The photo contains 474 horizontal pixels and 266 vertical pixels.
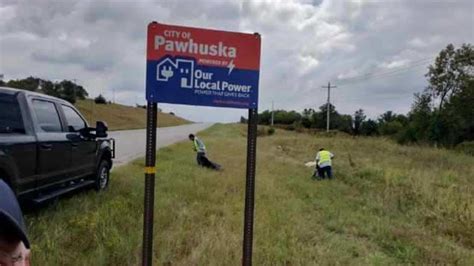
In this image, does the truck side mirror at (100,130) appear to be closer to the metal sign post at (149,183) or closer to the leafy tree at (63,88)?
the metal sign post at (149,183)

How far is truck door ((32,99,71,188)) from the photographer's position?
6.30 meters

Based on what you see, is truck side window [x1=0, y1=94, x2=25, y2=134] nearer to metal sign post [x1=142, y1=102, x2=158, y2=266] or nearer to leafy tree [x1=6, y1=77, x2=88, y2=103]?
metal sign post [x1=142, y1=102, x2=158, y2=266]

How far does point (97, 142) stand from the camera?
349 inches

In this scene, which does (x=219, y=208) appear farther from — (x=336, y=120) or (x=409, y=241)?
(x=336, y=120)

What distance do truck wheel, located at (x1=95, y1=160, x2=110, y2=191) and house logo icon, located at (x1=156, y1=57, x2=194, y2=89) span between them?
5465 mm

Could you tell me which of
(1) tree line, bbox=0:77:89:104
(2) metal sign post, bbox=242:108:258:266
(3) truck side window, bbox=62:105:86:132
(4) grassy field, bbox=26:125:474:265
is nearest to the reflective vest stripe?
(4) grassy field, bbox=26:125:474:265

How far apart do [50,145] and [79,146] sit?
1.26 metres

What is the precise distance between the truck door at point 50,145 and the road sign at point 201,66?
299 cm

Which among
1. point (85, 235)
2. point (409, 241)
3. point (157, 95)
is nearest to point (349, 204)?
point (409, 241)

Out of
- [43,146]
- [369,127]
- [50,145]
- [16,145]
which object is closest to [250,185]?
[16,145]

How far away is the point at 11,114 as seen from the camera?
5.89 meters

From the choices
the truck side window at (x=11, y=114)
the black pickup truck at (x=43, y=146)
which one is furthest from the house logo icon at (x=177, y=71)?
the truck side window at (x=11, y=114)

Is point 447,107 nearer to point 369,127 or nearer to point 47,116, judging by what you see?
point 369,127

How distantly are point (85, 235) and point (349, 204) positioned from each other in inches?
247
